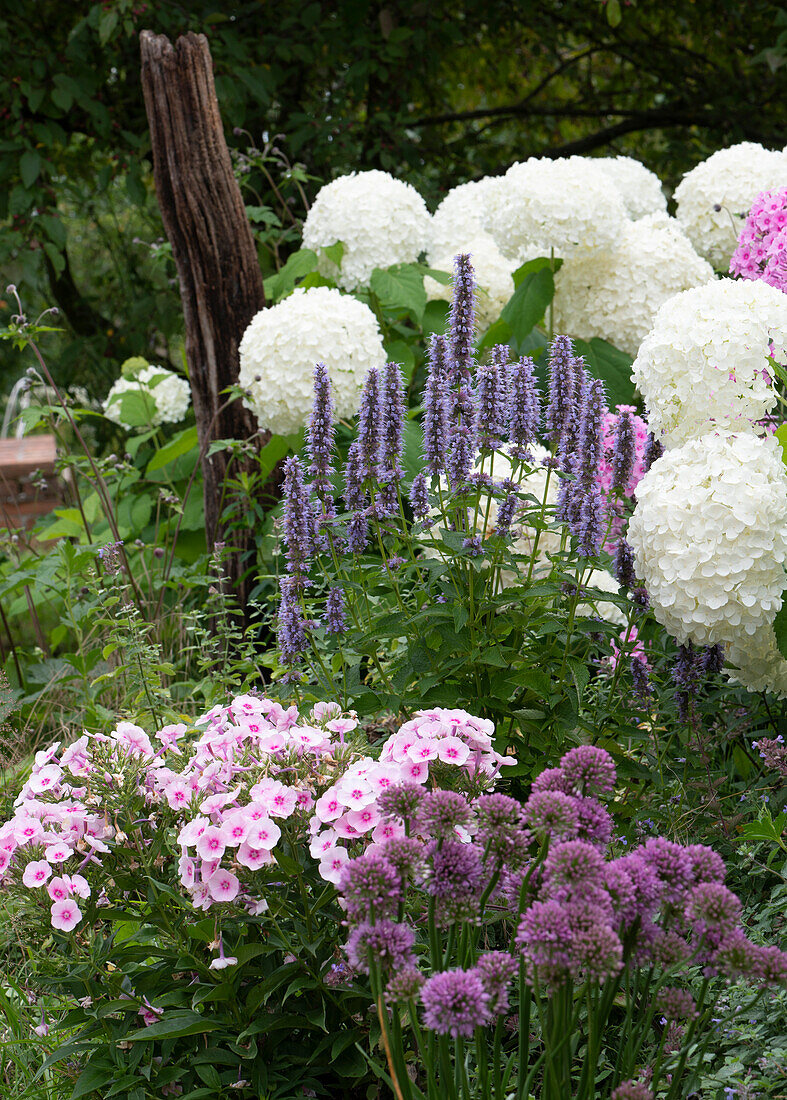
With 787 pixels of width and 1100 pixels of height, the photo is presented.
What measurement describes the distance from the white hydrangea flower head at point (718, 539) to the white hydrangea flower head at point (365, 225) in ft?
6.85

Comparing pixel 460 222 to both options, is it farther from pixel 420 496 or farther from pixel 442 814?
pixel 442 814

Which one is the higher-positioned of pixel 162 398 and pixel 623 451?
pixel 623 451

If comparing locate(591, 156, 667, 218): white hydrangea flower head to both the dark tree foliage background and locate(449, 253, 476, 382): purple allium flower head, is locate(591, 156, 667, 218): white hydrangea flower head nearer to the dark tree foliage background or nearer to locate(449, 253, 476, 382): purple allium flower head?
the dark tree foliage background

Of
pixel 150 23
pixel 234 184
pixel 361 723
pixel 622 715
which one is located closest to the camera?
pixel 622 715

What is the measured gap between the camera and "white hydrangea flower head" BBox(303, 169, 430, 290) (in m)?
3.79

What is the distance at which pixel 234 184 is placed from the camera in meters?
4.02

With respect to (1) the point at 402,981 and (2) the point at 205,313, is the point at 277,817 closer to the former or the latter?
(1) the point at 402,981

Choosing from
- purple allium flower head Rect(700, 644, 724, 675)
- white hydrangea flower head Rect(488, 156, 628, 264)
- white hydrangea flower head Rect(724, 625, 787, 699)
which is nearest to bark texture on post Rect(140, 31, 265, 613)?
white hydrangea flower head Rect(488, 156, 628, 264)

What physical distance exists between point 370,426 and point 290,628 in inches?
18.7

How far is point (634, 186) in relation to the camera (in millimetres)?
4328

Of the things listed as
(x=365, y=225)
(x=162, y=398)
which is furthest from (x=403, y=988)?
(x=162, y=398)

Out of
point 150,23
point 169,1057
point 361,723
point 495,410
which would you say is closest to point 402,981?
point 169,1057

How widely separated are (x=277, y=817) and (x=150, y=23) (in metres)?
5.56

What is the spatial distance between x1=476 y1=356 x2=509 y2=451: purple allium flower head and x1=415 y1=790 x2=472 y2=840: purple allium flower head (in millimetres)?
984
